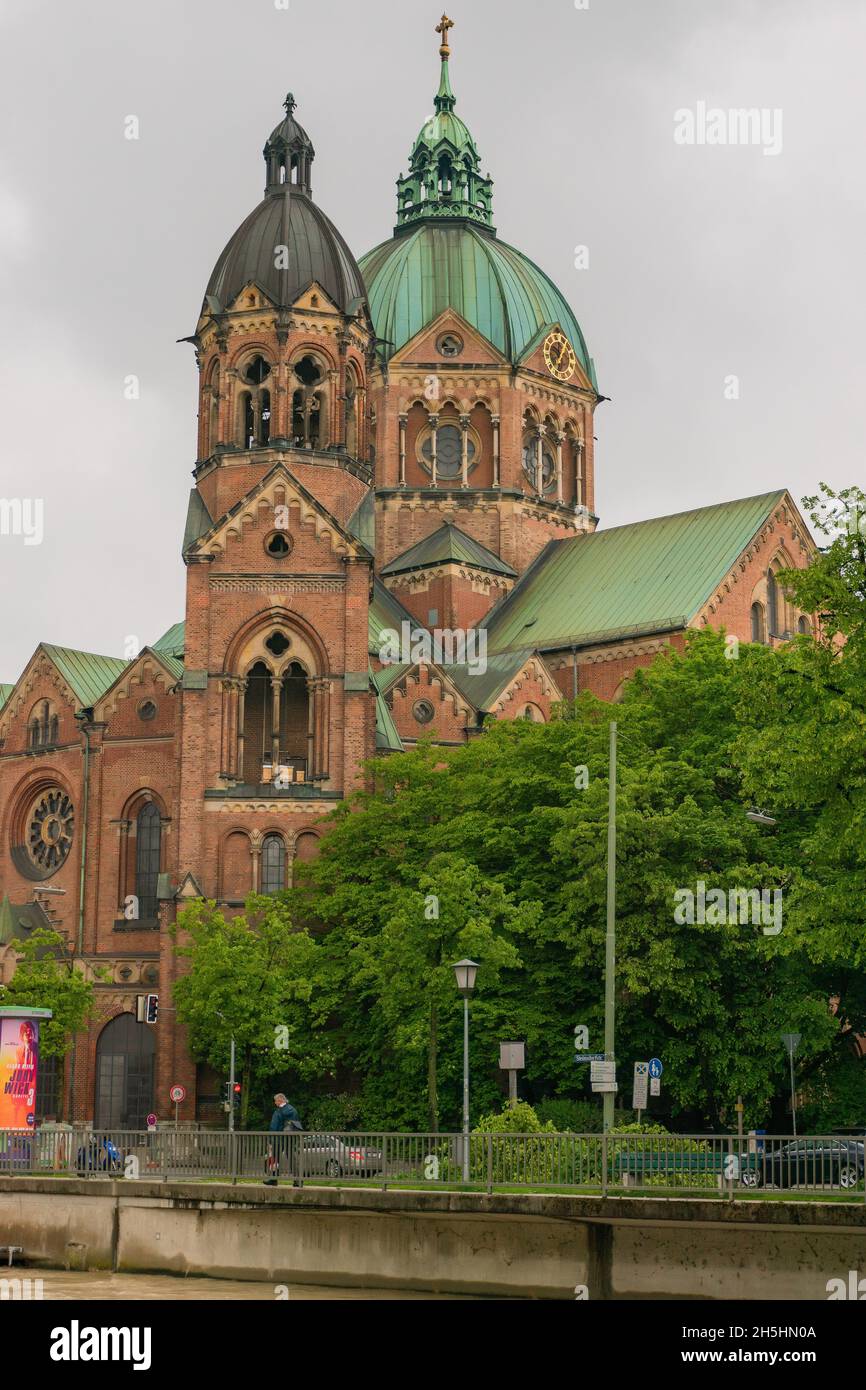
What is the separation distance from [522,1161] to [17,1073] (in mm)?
13250

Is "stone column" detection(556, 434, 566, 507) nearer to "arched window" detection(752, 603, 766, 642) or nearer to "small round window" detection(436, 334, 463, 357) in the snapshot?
"small round window" detection(436, 334, 463, 357)

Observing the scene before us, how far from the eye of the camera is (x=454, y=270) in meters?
84.2

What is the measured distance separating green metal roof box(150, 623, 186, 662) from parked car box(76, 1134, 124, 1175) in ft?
136

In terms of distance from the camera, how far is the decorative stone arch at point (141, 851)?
2621 inches

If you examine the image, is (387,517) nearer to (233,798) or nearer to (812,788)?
(233,798)

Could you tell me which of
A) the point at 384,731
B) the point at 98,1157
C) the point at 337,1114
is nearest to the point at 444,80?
the point at 384,731

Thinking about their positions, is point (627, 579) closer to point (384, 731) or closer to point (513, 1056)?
point (384, 731)

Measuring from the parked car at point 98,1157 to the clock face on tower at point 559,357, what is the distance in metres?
52.8

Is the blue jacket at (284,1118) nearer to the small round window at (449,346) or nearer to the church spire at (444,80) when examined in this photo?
the small round window at (449,346)

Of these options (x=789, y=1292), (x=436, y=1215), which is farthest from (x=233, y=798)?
(x=789, y=1292)

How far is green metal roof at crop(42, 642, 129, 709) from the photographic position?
71000mm

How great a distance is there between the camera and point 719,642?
→ 54688mm
